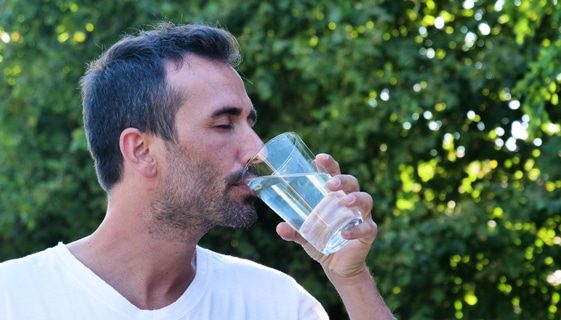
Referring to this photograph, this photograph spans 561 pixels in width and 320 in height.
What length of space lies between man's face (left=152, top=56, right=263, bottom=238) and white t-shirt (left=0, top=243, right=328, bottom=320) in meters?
0.20

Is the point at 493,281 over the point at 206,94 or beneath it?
beneath

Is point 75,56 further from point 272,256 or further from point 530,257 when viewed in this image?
point 530,257

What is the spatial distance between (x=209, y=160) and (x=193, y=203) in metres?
0.11

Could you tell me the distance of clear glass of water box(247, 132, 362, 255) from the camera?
2.38m

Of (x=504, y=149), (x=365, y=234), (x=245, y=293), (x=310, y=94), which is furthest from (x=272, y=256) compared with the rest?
(x=365, y=234)

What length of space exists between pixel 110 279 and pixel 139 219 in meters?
0.15

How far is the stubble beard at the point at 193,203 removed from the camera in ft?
8.25

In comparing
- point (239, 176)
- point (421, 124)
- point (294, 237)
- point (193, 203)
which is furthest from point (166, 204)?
point (421, 124)

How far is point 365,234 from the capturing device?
243 centimetres

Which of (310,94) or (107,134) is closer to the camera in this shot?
(107,134)

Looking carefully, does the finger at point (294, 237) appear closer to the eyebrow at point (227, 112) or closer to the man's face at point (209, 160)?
the man's face at point (209, 160)

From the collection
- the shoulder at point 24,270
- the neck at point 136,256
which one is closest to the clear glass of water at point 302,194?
the neck at point 136,256

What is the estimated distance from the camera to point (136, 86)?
270cm

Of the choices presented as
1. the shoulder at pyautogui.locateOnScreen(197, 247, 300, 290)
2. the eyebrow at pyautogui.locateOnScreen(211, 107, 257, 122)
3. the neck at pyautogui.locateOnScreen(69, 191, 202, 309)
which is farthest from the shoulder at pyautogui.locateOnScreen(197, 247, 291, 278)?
the eyebrow at pyautogui.locateOnScreen(211, 107, 257, 122)
